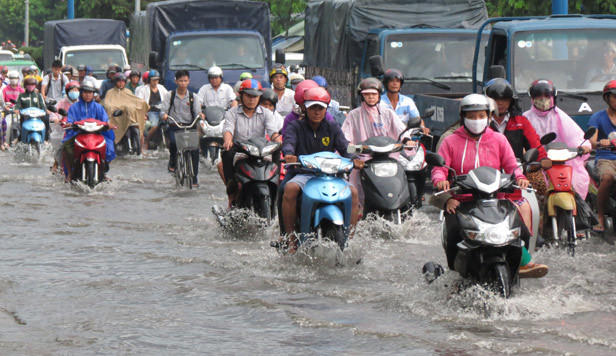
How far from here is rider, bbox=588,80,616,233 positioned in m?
11.4

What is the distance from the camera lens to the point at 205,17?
27203 millimetres

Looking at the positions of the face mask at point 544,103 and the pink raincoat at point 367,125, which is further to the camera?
the pink raincoat at point 367,125

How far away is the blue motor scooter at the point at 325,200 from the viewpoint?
9.44 meters

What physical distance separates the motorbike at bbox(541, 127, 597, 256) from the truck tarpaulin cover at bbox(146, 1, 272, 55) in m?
16.7

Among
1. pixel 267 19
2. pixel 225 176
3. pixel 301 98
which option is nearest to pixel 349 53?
pixel 267 19

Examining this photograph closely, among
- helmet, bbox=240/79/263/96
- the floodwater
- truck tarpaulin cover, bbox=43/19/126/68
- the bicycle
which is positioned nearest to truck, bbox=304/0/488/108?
the bicycle

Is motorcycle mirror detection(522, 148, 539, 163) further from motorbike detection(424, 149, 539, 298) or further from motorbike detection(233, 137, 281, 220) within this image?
motorbike detection(233, 137, 281, 220)

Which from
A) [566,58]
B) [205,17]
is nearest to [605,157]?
[566,58]

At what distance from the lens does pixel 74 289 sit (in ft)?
29.1

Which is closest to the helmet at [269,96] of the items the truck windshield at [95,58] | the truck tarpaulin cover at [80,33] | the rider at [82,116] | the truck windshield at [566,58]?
the truck windshield at [566,58]

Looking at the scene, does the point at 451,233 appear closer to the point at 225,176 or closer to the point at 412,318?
the point at 412,318

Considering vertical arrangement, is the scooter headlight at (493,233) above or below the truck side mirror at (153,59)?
below

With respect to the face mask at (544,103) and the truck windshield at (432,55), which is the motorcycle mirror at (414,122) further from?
the truck windshield at (432,55)

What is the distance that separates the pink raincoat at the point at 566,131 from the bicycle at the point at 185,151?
270 inches
